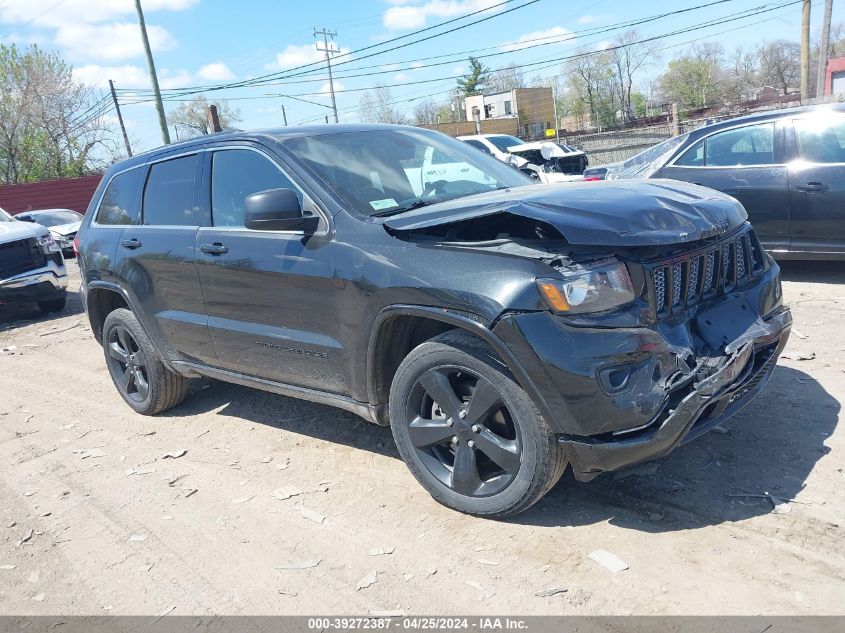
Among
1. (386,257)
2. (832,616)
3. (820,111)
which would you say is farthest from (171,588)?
(820,111)

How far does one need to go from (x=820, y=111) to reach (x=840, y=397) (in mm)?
3759

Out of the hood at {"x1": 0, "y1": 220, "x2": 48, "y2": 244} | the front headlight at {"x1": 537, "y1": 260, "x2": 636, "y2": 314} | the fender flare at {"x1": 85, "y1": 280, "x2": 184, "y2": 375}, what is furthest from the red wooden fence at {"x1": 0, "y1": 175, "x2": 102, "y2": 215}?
the front headlight at {"x1": 537, "y1": 260, "x2": 636, "y2": 314}

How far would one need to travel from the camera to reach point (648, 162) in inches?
310

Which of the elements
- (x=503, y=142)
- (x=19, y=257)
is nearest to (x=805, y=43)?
(x=503, y=142)

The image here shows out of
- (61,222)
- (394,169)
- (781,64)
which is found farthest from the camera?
(781,64)

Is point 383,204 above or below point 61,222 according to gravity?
above

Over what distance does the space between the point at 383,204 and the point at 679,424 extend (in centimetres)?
182

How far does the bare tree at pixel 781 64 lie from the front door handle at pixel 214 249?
2682 inches

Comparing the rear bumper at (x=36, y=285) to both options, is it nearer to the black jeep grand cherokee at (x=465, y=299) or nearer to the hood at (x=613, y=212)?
the black jeep grand cherokee at (x=465, y=299)

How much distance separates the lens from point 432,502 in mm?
3529

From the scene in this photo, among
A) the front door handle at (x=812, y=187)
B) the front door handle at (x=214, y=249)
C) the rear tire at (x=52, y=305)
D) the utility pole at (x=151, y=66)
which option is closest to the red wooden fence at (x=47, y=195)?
the utility pole at (x=151, y=66)

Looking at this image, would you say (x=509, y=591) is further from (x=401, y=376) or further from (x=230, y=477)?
(x=230, y=477)

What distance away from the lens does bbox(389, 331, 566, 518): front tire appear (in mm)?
2953

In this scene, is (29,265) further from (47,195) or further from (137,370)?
(47,195)
